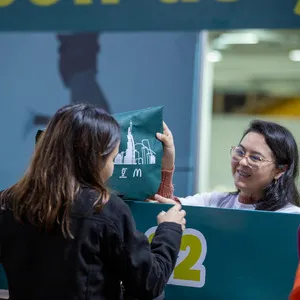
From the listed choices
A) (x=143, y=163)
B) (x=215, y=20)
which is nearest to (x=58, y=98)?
(x=215, y=20)

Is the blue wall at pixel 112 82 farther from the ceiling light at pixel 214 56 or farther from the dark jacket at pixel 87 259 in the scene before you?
the dark jacket at pixel 87 259

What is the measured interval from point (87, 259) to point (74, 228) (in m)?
0.08

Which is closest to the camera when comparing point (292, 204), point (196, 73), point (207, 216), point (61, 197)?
point (61, 197)

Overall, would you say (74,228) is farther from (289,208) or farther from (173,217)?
(289,208)

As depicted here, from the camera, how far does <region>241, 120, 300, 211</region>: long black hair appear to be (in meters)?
1.98

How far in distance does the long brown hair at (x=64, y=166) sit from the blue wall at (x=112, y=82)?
205 cm

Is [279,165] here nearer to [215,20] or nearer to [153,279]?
[153,279]

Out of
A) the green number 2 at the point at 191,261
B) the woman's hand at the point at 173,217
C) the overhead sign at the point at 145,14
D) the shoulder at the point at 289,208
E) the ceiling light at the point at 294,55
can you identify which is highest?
the ceiling light at the point at 294,55

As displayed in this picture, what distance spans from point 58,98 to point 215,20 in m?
1.16

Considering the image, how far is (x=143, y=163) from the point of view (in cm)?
175

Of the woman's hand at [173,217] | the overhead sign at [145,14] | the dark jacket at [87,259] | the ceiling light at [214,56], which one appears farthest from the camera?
the ceiling light at [214,56]

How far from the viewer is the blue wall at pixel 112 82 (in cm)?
338

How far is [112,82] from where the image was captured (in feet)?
11.4

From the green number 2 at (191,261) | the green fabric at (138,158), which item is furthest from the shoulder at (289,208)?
the green fabric at (138,158)
